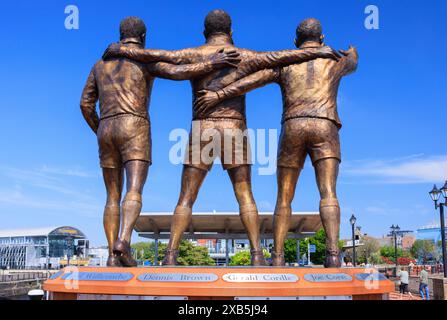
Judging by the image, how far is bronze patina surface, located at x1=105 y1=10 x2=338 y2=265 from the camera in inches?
249

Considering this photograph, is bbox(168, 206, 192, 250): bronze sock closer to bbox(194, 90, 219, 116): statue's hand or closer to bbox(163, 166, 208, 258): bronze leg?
bbox(163, 166, 208, 258): bronze leg

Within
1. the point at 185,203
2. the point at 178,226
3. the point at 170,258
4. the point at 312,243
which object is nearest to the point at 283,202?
the point at 185,203

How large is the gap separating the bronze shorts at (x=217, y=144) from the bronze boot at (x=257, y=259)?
1.19m

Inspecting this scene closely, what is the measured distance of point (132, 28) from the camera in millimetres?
6770

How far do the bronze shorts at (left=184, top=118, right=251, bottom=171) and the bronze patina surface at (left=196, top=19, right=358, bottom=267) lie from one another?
0.93ft

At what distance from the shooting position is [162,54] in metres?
6.49

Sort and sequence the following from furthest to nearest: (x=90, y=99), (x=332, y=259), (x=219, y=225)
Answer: (x=219, y=225) < (x=90, y=99) < (x=332, y=259)

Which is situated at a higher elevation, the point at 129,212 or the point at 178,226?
the point at 129,212

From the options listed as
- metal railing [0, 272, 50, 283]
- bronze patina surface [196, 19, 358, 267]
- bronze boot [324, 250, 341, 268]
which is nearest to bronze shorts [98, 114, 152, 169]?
bronze patina surface [196, 19, 358, 267]

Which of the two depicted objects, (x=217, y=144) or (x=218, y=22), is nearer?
(x=217, y=144)

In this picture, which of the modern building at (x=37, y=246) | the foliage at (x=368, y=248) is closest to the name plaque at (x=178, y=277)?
the modern building at (x=37, y=246)

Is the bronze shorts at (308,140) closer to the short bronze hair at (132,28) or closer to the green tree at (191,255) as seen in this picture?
the short bronze hair at (132,28)

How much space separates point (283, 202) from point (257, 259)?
2.77 feet

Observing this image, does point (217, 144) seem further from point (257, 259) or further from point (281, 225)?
point (257, 259)
